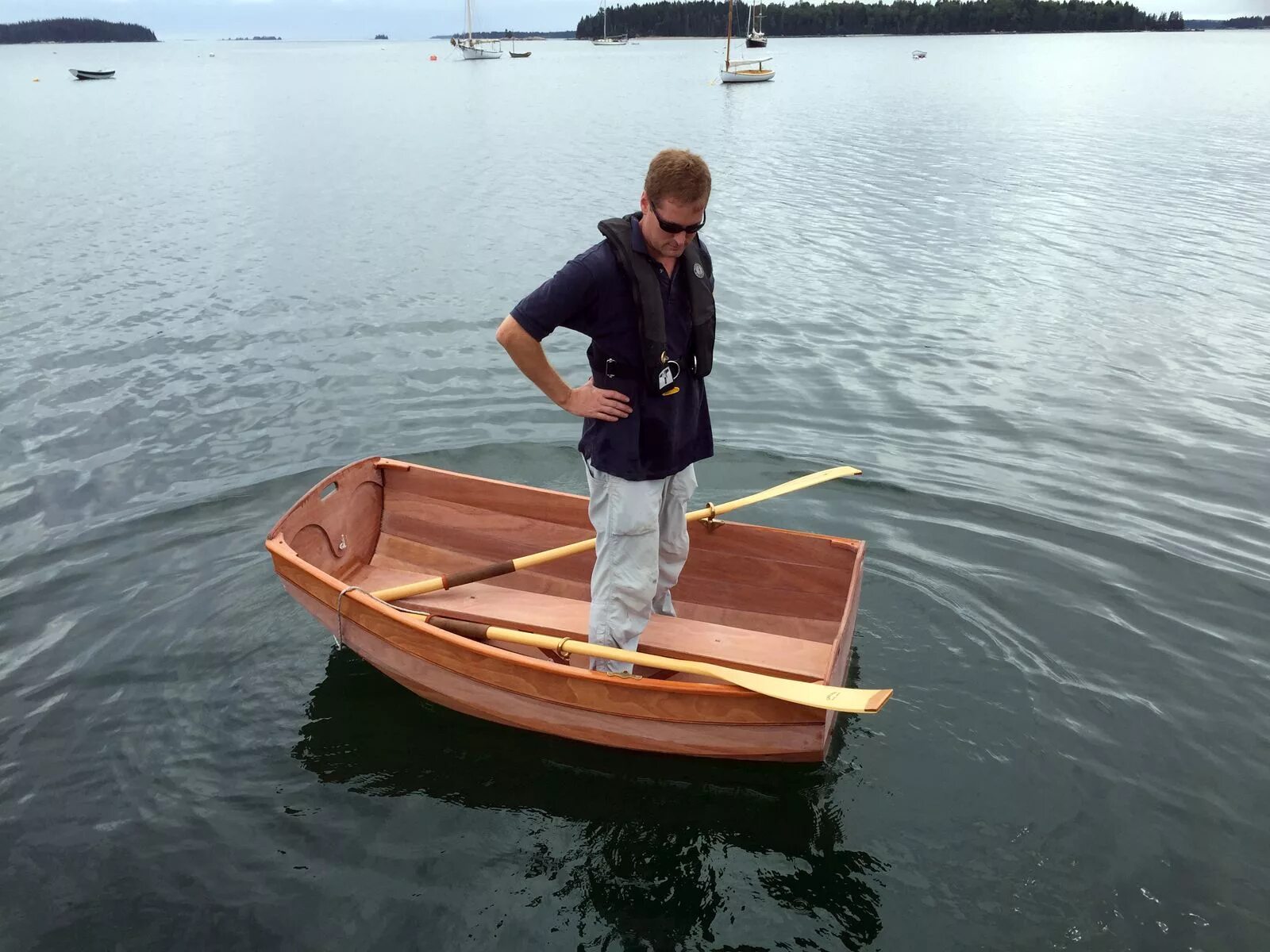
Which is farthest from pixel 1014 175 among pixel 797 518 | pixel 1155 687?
pixel 1155 687

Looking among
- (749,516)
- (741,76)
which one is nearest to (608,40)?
(741,76)

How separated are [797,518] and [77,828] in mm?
5499

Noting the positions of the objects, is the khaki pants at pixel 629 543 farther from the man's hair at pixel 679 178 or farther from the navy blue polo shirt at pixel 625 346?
the man's hair at pixel 679 178

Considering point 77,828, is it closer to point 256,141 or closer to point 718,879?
point 718,879

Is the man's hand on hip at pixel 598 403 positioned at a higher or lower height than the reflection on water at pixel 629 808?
higher

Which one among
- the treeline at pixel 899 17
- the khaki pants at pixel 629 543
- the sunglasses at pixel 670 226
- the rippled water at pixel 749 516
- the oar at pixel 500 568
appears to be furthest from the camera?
the treeline at pixel 899 17

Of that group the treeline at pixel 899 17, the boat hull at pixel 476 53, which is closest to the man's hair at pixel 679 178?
the boat hull at pixel 476 53

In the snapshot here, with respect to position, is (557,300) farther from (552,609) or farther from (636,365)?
(552,609)

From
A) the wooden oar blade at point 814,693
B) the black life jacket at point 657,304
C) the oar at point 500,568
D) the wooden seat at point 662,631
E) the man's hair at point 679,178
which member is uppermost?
the man's hair at point 679,178

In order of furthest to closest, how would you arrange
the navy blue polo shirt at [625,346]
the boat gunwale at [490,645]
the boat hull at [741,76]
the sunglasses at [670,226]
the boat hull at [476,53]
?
1. the boat hull at [476,53]
2. the boat hull at [741,76]
3. the boat gunwale at [490,645]
4. the navy blue polo shirt at [625,346]
5. the sunglasses at [670,226]

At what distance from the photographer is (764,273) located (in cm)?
1580

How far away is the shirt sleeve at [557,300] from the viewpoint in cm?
432

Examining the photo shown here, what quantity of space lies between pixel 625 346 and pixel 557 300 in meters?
0.42

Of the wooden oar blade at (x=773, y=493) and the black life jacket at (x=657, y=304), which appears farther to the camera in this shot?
the wooden oar blade at (x=773, y=493)
